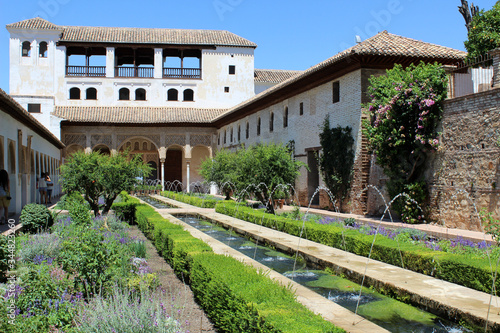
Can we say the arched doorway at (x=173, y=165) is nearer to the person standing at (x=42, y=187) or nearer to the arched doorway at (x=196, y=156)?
the arched doorway at (x=196, y=156)

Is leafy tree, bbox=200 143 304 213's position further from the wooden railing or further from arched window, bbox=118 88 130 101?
arched window, bbox=118 88 130 101

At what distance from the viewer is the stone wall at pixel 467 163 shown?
10.9 m

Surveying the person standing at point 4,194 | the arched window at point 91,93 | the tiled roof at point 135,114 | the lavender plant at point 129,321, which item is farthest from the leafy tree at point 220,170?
the lavender plant at point 129,321

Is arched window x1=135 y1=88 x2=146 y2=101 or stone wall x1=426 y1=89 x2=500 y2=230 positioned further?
arched window x1=135 y1=88 x2=146 y2=101

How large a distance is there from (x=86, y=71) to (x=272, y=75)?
46.9 feet

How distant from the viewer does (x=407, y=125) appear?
1314 centimetres

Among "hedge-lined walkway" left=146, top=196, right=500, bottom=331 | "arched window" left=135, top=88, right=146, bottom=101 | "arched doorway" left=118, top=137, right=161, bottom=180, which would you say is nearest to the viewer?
→ "hedge-lined walkway" left=146, top=196, right=500, bottom=331

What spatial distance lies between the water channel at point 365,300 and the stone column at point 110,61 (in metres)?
28.9

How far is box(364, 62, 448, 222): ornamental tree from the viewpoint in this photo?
12625 mm

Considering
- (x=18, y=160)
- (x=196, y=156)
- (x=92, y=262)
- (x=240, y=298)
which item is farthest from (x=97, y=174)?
(x=196, y=156)

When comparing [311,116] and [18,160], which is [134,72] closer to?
[311,116]

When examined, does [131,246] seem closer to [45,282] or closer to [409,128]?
[45,282]

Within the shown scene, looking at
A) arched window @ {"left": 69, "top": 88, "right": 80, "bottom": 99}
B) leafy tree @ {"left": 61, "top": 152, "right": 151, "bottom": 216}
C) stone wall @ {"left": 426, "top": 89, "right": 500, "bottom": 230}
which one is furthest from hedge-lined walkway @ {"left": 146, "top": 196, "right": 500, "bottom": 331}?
arched window @ {"left": 69, "top": 88, "right": 80, "bottom": 99}

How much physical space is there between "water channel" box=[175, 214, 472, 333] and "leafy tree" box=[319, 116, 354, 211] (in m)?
7.61
